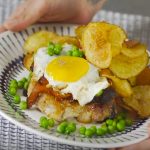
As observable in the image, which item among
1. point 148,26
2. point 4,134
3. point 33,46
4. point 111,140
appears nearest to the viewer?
point 111,140

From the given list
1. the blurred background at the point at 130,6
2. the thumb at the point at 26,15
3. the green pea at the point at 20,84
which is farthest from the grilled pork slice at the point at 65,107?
the blurred background at the point at 130,6

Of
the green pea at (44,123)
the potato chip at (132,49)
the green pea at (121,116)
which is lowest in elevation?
the green pea at (121,116)

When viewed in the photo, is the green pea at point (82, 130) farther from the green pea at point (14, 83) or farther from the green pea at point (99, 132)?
the green pea at point (14, 83)

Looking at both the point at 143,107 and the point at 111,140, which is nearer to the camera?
the point at 111,140

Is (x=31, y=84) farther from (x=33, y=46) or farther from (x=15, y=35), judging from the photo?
(x=15, y=35)

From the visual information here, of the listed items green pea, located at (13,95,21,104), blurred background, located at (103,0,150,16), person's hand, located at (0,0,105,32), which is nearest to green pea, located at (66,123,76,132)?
green pea, located at (13,95,21,104)

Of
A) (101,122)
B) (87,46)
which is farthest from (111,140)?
(87,46)

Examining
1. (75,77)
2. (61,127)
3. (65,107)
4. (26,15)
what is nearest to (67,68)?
(75,77)
